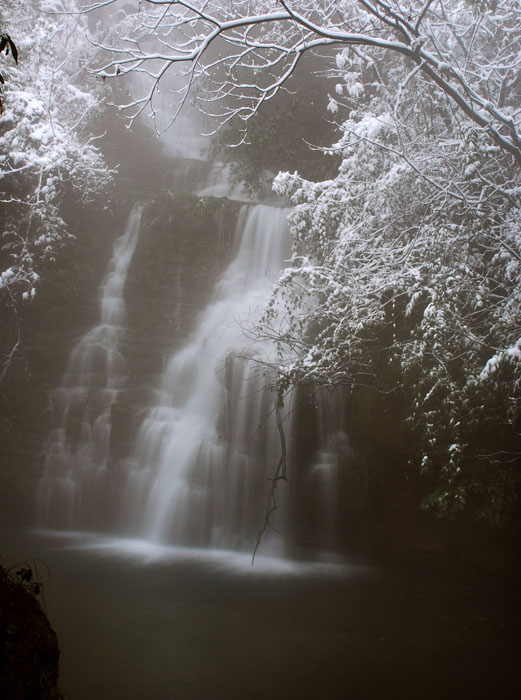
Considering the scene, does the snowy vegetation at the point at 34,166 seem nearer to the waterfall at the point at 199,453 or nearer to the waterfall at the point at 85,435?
the waterfall at the point at 85,435

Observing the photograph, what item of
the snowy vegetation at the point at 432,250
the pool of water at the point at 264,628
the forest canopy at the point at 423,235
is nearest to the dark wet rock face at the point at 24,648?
the pool of water at the point at 264,628

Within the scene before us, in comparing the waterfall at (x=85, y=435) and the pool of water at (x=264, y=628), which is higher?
the waterfall at (x=85, y=435)

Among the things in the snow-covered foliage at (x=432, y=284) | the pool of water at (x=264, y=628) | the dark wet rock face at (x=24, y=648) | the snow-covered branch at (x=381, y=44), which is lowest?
the pool of water at (x=264, y=628)

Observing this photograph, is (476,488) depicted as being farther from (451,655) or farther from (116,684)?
(116,684)

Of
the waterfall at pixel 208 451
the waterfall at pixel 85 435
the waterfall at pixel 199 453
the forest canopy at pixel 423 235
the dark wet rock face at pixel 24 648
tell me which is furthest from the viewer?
the waterfall at pixel 85 435

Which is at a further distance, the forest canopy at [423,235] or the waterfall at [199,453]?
the waterfall at [199,453]

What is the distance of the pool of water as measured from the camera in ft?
18.0

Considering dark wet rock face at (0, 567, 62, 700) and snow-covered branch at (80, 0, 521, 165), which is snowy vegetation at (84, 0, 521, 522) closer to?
snow-covered branch at (80, 0, 521, 165)

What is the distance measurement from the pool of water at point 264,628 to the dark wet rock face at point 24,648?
173 centimetres

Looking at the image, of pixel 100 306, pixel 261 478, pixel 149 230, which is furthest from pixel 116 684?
pixel 149 230

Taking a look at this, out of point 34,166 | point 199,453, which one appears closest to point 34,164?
point 34,166

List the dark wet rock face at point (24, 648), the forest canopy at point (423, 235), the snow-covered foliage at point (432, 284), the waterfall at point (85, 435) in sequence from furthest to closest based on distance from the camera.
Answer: the waterfall at point (85, 435)
the snow-covered foliage at point (432, 284)
the forest canopy at point (423, 235)
the dark wet rock face at point (24, 648)

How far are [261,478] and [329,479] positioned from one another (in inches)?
41.7

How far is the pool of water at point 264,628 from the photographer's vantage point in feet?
18.0
